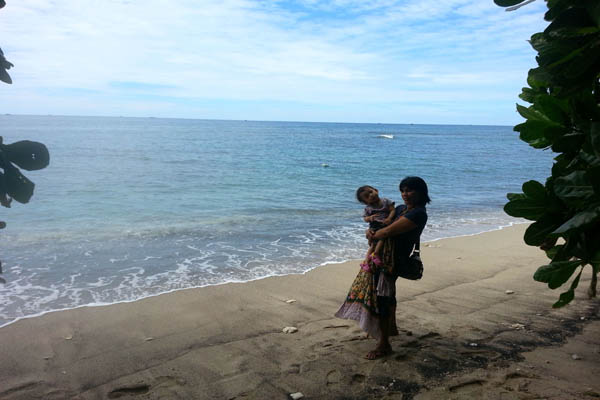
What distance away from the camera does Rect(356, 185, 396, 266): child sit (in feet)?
13.7

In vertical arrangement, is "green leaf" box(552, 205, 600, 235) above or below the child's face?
above

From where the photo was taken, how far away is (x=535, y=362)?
13.2ft

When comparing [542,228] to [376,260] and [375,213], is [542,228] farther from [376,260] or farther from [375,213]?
[375,213]

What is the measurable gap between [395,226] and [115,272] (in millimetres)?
5388

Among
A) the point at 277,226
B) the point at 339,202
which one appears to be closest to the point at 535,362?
the point at 277,226

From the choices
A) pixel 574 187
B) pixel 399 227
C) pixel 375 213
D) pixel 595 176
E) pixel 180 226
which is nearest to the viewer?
pixel 595 176

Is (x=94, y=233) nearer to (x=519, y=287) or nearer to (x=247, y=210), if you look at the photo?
(x=247, y=210)

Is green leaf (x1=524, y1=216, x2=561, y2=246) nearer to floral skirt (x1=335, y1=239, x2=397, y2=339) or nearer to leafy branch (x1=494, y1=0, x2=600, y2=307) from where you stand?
leafy branch (x1=494, y1=0, x2=600, y2=307)

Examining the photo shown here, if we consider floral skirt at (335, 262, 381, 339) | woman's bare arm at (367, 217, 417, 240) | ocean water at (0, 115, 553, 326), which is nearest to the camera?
woman's bare arm at (367, 217, 417, 240)

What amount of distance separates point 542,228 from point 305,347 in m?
3.10

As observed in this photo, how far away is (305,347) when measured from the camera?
4539 millimetres

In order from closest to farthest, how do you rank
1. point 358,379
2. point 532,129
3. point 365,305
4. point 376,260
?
point 532,129 → point 358,379 → point 376,260 → point 365,305

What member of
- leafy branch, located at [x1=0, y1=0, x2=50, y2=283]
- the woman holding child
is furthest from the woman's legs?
leafy branch, located at [x1=0, y1=0, x2=50, y2=283]

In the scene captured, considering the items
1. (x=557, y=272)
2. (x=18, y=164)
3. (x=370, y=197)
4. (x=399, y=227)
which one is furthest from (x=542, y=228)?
(x=370, y=197)
